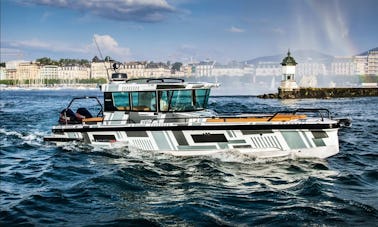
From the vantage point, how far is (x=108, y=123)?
16.6m

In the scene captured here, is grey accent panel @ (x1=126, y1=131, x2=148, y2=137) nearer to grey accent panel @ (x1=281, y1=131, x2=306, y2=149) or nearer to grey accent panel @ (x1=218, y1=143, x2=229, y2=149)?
grey accent panel @ (x1=218, y1=143, x2=229, y2=149)

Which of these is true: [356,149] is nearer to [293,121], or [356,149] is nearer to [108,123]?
Result: [293,121]

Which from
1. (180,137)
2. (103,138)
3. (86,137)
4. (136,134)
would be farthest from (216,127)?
(86,137)

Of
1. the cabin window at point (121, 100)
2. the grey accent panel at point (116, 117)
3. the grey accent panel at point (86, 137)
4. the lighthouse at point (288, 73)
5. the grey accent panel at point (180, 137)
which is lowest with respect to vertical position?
the grey accent panel at point (86, 137)

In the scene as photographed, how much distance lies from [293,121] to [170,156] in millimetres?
4210

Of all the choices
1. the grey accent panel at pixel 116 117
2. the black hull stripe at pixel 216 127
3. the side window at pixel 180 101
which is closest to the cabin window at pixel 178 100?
the side window at pixel 180 101

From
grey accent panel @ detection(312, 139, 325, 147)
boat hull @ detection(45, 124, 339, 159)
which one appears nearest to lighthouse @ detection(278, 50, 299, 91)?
boat hull @ detection(45, 124, 339, 159)

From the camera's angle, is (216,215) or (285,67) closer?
(216,215)

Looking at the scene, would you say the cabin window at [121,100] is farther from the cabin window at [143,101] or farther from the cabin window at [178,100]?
the cabin window at [178,100]

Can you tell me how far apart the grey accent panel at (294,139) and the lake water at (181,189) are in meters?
0.49

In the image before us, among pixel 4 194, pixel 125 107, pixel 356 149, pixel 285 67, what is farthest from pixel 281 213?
pixel 285 67

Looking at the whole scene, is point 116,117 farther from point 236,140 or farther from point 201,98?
A: point 236,140

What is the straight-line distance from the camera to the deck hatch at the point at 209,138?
14.6 m

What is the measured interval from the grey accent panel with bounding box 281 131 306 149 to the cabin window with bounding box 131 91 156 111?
4.79 m
